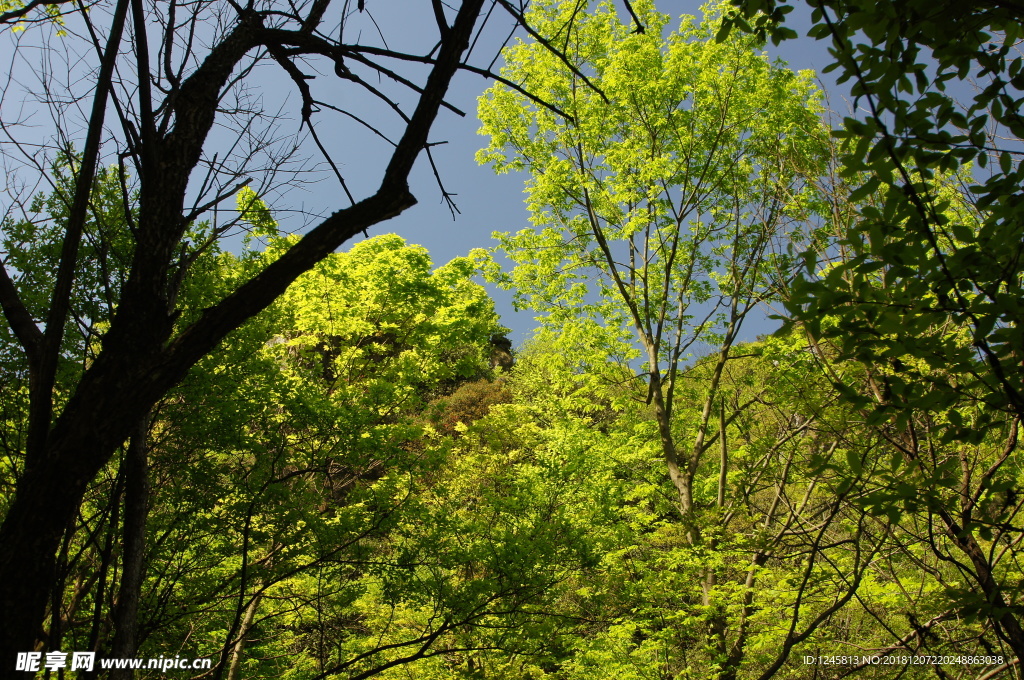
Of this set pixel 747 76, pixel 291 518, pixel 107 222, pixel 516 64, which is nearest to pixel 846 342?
pixel 107 222

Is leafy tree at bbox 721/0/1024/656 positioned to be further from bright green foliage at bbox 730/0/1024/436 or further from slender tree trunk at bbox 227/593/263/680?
slender tree trunk at bbox 227/593/263/680

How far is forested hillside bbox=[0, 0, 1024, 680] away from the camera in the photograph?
1724mm

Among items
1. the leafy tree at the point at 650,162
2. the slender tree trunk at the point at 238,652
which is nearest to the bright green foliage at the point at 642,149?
the leafy tree at the point at 650,162

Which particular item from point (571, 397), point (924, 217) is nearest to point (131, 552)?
point (924, 217)

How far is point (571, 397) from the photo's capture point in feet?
29.6

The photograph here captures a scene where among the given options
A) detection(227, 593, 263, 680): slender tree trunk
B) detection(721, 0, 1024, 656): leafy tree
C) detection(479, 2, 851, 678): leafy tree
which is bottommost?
detection(227, 593, 263, 680): slender tree trunk

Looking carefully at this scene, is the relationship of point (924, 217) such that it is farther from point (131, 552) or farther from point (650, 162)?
point (650, 162)

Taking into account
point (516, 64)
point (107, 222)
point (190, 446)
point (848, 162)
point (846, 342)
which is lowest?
point (846, 342)

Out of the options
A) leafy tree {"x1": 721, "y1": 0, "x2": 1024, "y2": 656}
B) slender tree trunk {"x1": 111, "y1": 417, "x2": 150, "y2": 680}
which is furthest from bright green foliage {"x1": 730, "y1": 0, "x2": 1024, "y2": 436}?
→ slender tree trunk {"x1": 111, "y1": 417, "x2": 150, "y2": 680}

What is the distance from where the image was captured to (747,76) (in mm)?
8305

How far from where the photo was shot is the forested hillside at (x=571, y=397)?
67.9 inches

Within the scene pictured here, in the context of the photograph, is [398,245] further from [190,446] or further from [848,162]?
[848,162]

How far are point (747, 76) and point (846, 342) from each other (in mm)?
7648

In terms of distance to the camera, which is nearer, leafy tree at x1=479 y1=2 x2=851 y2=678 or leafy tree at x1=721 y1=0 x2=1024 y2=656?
leafy tree at x1=721 y1=0 x2=1024 y2=656
